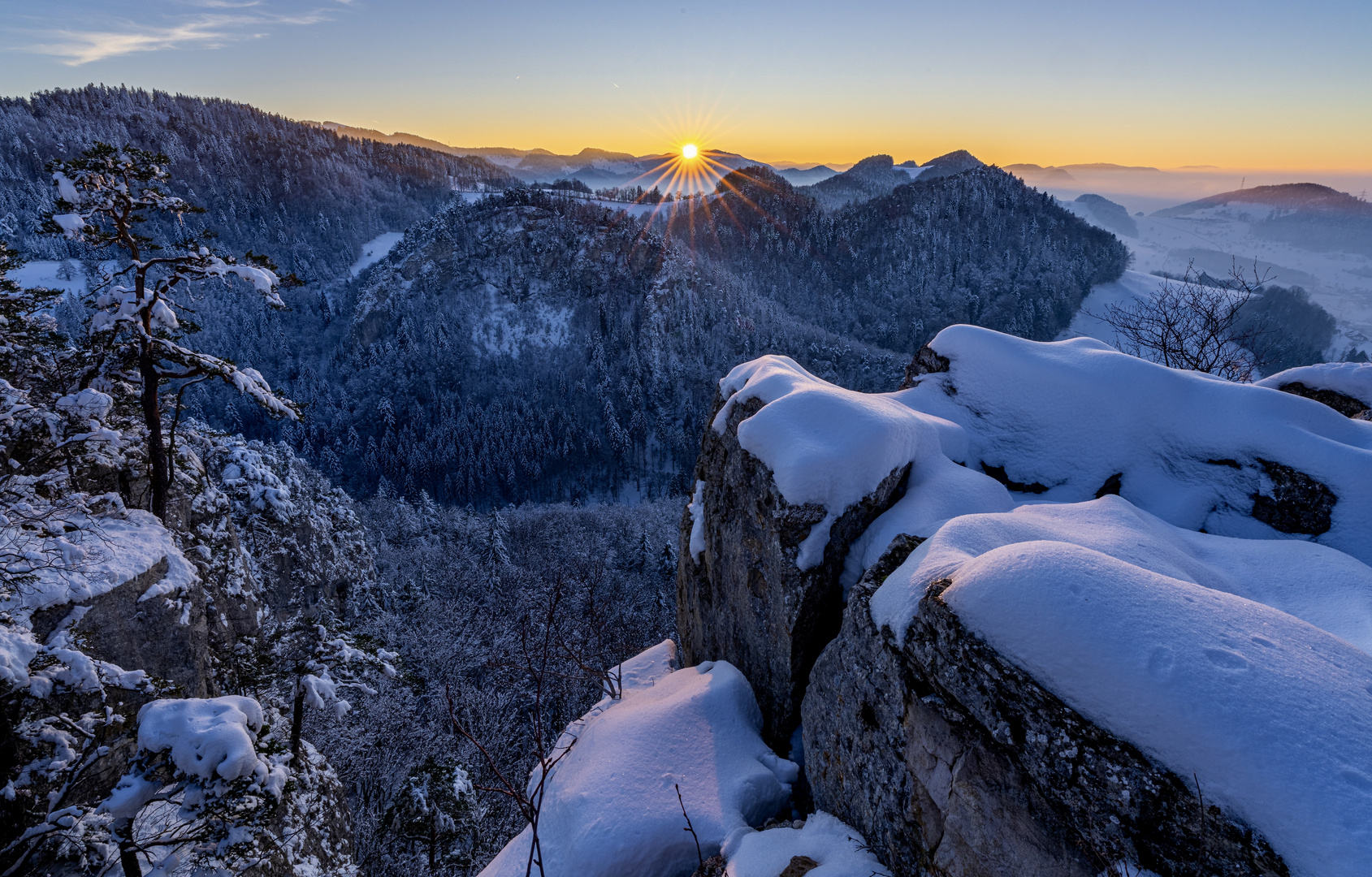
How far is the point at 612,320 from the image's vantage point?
140 m

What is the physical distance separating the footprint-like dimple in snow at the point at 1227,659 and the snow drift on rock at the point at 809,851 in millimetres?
3983

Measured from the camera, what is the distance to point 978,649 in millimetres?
5176

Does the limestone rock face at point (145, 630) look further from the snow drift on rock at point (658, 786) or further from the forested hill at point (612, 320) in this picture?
the forested hill at point (612, 320)

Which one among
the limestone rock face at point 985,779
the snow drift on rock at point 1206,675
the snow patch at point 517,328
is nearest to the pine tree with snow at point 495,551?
the limestone rock face at point 985,779

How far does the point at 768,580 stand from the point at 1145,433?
8.09 metres

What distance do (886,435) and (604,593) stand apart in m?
45.2

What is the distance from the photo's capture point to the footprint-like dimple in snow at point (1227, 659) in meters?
4.23

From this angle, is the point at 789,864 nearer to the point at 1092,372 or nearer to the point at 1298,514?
the point at 1298,514

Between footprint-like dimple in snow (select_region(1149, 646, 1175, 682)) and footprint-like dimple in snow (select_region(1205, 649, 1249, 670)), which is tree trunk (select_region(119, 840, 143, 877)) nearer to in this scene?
footprint-like dimple in snow (select_region(1149, 646, 1175, 682))

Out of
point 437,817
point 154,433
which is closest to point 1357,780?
point 154,433

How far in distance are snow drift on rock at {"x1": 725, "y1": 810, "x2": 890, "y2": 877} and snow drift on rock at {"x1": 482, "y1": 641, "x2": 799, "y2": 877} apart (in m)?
0.46

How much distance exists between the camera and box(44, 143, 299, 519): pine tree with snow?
9.70 m

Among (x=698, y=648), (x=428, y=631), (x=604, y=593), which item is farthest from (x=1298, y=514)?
(x=604, y=593)

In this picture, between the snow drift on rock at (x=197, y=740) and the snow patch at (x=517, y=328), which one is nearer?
the snow drift on rock at (x=197, y=740)
